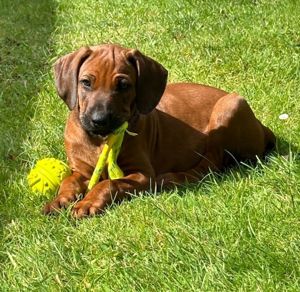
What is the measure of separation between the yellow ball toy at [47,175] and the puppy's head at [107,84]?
1.35 ft

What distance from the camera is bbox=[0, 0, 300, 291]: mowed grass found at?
3459 millimetres

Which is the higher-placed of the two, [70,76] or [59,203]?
[70,76]

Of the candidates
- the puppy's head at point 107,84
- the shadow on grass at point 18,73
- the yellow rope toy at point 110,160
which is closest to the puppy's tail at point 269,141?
the puppy's head at point 107,84

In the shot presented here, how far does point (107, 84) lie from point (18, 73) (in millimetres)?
2923

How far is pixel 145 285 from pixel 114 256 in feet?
1.20

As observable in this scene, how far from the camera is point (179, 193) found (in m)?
4.46

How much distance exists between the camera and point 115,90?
4.45 metres

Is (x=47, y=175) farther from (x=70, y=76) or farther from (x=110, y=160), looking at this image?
(x=70, y=76)

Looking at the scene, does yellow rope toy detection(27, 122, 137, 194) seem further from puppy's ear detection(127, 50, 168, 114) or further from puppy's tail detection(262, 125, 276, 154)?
puppy's tail detection(262, 125, 276, 154)

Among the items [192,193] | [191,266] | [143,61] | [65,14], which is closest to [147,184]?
[192,193]

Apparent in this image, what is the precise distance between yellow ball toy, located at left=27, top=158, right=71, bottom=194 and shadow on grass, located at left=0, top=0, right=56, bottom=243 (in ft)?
0.46

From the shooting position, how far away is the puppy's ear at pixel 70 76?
4590 mm

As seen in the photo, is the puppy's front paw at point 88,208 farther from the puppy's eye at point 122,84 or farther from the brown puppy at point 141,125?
the puppy's eye at point 122,84

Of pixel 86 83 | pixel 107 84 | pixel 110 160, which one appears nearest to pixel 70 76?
pixel 86 83
